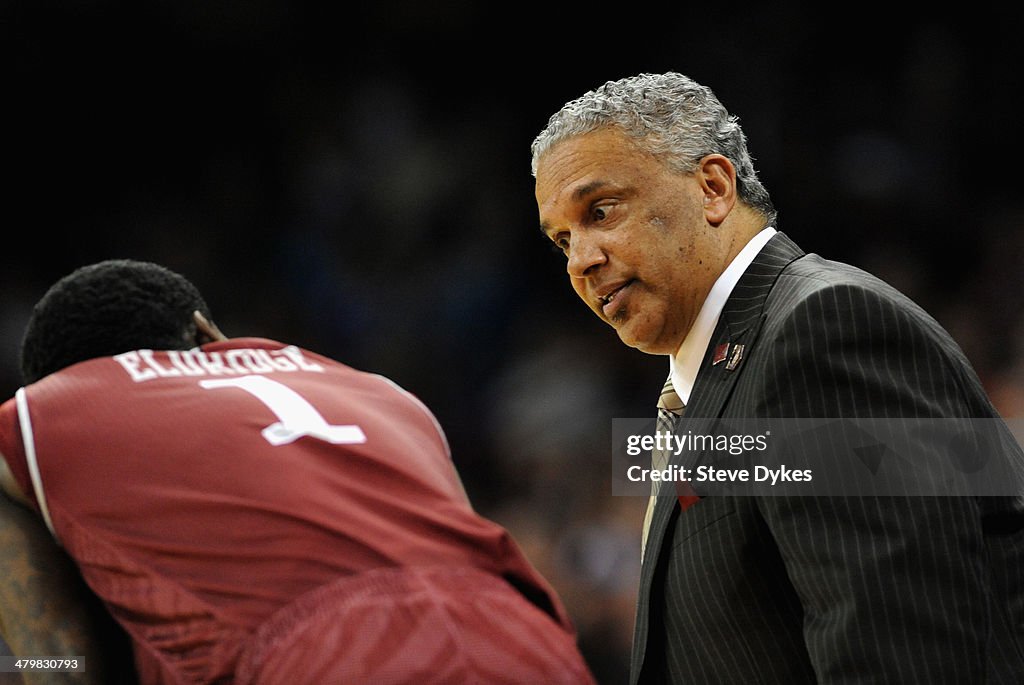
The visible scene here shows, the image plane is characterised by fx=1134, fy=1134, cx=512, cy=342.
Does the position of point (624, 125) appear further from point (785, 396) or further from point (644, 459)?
point (644, 459)

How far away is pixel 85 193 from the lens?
6.22m

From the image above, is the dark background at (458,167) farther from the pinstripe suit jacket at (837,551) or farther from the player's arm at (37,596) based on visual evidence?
the player's arm at (37,596)

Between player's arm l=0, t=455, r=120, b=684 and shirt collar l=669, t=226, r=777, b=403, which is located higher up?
shirt collar l=669, t=226, r=777, b=403

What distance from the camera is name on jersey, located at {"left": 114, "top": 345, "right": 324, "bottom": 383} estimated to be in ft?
6.55

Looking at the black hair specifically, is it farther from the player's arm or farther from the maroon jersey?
the player's arm

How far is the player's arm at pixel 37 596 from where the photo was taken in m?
1.93

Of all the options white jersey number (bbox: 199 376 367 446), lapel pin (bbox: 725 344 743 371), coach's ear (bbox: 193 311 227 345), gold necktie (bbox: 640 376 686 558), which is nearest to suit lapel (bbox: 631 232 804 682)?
lapel pin (bbox: 725 344 743 371)

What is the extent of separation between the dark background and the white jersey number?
3870mm

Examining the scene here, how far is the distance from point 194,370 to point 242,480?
11.3 inches

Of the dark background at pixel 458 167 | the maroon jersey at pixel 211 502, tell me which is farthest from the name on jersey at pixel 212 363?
the dark background at pixel 458 167

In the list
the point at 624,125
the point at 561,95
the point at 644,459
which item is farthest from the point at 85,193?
the point at 624,125

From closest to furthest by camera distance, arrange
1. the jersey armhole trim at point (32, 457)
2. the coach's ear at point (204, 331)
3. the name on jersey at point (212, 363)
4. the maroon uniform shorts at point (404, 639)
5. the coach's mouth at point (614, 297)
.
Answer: the maroon uniform shorts at point (404, 639)
the jersey armhole trim at point (32, 457)
the name on jersey at point (212, 363)
the coach's ear at point (204, 331)
the coach's mouth at point (614, 297)

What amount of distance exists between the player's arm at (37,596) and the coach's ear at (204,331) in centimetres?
48

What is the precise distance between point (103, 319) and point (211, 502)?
521 millimetres
